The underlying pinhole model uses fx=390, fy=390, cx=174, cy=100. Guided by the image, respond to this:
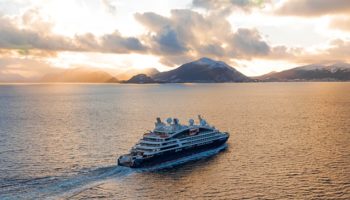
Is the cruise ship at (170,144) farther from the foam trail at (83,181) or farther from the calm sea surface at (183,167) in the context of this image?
the calm sea surface at (183,167)

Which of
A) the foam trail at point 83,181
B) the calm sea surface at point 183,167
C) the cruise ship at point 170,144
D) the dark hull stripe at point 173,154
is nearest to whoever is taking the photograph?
the foam trail at point 83,181

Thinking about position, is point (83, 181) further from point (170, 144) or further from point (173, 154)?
point (170, 144)

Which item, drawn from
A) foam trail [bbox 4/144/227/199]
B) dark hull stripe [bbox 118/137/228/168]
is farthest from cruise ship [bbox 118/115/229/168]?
foam trail [bbox 4/144/227/199]

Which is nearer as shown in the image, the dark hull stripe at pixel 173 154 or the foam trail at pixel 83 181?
the foam trail at pixel 83 181

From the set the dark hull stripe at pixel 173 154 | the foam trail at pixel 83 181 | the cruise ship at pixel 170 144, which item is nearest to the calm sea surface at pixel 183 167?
the foam trail at pixel 83 181

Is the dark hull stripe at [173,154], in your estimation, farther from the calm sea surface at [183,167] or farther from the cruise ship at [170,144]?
the calm sea surface at [183,167]

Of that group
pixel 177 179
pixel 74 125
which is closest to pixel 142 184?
pixel 177 179

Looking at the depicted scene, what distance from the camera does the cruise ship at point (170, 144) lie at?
311ft

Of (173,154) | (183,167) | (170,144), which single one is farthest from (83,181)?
(170,144)

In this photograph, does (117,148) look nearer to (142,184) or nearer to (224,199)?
(142,184)

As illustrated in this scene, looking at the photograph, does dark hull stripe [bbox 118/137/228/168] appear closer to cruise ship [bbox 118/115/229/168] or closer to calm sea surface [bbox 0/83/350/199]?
cruise ship [bbox 118/115/229/168]

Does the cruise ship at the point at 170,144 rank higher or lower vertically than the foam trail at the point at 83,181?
higher

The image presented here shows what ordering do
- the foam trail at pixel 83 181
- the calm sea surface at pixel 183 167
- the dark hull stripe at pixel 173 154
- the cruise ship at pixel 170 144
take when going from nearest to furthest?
the foam trail at pixel 83 181 → the calm sea surface at pixel 183 167 → the dark hull stripe at pixel 173 154 → the cruise ship at pixel 170 144

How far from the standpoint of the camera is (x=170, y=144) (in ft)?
340
